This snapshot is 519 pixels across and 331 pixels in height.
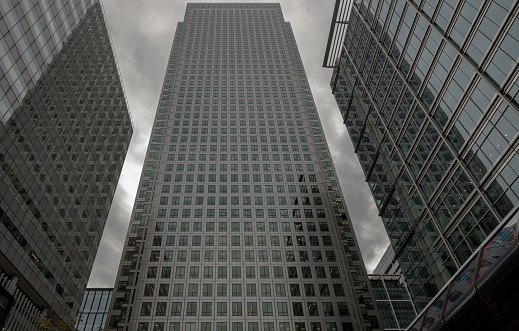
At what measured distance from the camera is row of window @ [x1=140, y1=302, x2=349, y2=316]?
59031 mm

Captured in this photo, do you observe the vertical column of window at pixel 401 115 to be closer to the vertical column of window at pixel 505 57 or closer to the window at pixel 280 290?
the vertical column of window at pixel 505 57

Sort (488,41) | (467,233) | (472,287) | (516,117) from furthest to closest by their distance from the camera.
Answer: (467,233)
(488,41)
(516,117)
(472,287)

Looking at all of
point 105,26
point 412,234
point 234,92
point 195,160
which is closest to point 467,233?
point 412,234

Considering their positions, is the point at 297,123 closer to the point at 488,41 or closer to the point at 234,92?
the point at 234,92

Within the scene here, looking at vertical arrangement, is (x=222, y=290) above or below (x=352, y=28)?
below

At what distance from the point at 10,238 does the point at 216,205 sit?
135 feet

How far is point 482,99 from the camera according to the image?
29359 millimetres

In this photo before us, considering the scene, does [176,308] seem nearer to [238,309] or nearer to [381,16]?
[238,309]

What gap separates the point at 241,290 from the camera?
6219cm

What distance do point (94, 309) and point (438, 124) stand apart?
349ft

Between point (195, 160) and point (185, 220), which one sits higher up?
point (195, 160)

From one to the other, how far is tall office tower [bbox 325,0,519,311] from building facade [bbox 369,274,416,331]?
5746 cm

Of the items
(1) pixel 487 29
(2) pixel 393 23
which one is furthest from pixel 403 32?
(1) pixel 487 29

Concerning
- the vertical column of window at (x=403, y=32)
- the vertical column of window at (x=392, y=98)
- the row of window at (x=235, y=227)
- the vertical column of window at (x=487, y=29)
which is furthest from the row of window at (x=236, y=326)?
the vertical column of window at (x=487, y=29)
